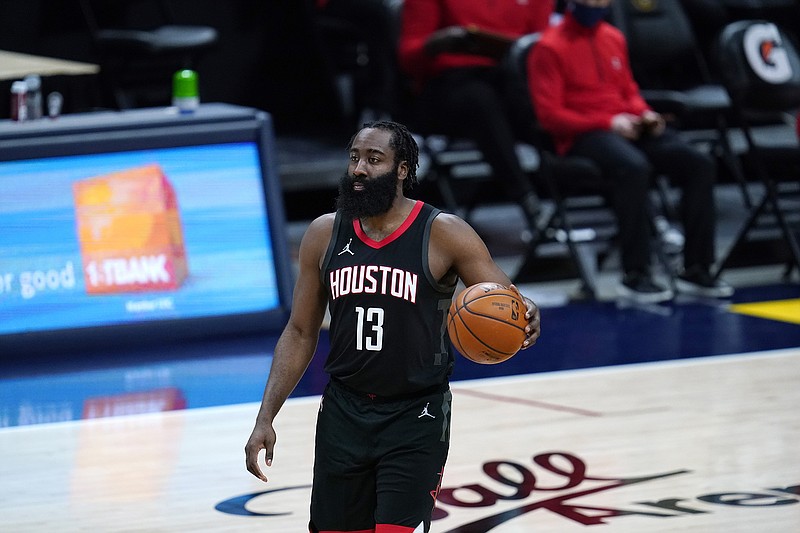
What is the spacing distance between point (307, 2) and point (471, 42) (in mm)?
Answer: 2074

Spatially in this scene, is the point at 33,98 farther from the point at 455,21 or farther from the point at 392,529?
the point at 392,529

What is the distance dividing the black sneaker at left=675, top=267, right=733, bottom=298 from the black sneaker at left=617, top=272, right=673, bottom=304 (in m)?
0.24

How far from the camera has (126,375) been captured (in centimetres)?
664

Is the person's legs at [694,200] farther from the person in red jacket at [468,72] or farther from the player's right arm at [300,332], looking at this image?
the player's right arm at [300,332]

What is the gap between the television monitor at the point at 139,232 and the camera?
6965 millimetres

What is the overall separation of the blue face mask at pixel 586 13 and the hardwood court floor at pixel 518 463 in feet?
8.69

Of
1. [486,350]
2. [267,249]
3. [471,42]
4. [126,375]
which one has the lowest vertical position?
[126,375]

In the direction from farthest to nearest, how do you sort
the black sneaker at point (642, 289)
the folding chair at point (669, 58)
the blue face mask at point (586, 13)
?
1. the folding chair at point (669, 58)
2. the blue face mask at point (586, 13)
3. the black sneaker at point (642, 289)

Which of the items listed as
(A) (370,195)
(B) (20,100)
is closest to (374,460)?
(A) (370,195)

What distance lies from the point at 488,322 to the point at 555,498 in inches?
61.9

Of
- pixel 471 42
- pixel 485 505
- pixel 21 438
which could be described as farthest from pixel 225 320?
pixel 485 505

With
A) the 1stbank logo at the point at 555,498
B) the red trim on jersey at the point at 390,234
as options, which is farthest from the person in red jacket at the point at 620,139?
the red trim on jersey at the point at 390,234

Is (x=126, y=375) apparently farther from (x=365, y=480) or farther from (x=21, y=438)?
(x=365, y=480)

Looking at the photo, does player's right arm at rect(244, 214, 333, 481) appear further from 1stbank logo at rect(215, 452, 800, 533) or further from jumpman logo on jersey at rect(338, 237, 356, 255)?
1stbank logo at rect(215, 452, 800, 533)
